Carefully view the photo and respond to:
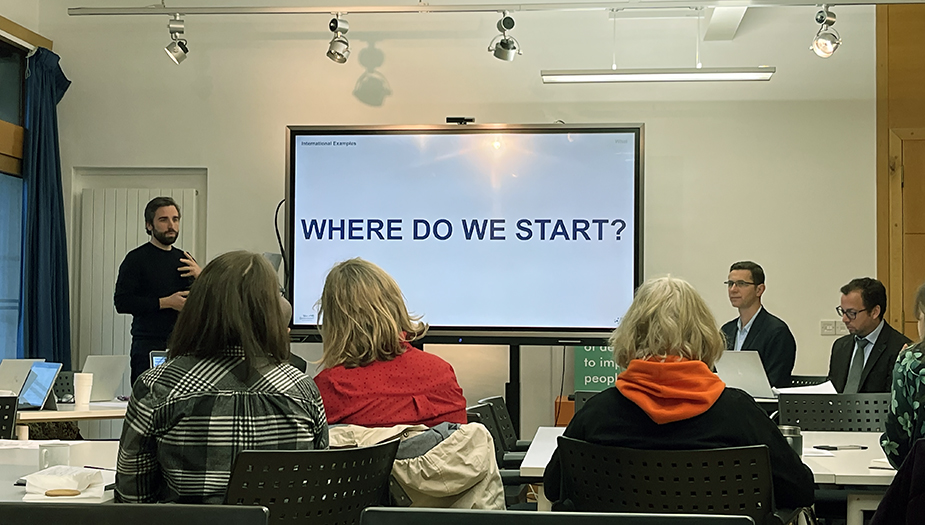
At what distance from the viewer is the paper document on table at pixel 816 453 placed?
2.91 m

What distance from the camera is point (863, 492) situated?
2.63m

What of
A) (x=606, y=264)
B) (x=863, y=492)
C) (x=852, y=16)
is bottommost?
(x=863, y=492)

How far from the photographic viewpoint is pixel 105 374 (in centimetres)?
454

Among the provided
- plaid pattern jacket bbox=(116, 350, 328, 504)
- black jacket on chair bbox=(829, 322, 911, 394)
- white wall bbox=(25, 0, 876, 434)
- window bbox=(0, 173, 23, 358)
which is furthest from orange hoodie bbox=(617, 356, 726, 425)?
window bbox=(0, 173, 23, 358)

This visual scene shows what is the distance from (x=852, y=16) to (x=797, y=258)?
1.71 m

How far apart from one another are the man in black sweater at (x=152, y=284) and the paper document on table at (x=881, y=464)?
12.7 ft

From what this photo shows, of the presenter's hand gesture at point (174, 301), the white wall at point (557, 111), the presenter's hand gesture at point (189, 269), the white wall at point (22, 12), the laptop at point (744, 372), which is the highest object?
the white wall at point (22, 12)

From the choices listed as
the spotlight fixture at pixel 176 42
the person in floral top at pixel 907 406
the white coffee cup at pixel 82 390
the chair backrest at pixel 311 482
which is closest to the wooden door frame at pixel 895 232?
the person in floral top at pixel 907 406

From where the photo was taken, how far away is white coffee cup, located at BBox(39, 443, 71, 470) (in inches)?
89.6

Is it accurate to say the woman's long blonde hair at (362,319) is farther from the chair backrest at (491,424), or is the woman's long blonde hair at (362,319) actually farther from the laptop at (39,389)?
the laptop at (39,389)

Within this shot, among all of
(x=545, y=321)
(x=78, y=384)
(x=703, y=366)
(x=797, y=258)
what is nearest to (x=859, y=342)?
(x=797, y=258)

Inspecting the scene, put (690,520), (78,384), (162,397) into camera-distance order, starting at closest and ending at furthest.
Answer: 1. (690,520)
2. (162,397)
3. (78,384)

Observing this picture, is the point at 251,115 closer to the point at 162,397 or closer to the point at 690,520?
the point at 162,397

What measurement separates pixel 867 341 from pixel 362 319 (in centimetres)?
341
